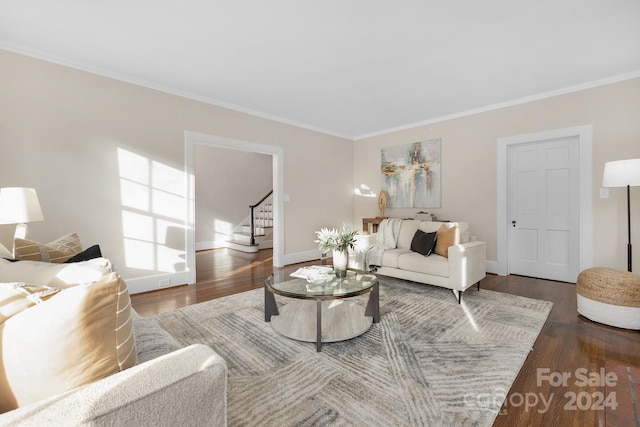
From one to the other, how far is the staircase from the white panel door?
5250 mm

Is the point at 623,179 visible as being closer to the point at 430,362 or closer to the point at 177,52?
the point at 430,362

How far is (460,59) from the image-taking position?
3.13 metres

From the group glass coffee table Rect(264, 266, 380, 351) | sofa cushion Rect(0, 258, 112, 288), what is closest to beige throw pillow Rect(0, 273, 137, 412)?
sofa cushion Rect(0, 258, 112, 288)

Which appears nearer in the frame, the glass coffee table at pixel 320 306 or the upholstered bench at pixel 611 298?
the glass coffee table at pixel 320 306

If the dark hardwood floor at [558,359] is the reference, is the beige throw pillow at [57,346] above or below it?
above

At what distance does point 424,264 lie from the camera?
362 centimetres

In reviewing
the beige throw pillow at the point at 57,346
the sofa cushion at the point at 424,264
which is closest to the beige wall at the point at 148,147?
the sofa cushion at the point at 424,264

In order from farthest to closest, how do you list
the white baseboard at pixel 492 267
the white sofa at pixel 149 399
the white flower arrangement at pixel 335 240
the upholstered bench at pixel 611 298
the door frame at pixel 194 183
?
1. the white baseboard at pixel 492 267
2. the door frame at pixel 194 183
3. the white flower arrangement at pixel 335 240
4. the upholstered bench at pixel 611 298
5. the white sofa at pixel 149 399

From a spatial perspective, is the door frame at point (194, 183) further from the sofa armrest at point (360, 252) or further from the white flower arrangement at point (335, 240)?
the white flower arrangement at point (335, 240)

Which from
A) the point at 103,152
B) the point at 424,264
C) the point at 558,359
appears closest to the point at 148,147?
the point at 103,152

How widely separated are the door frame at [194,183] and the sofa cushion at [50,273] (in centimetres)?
289

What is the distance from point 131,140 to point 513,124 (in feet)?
17.5

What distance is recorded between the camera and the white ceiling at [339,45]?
235cm

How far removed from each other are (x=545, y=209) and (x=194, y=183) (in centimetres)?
509
